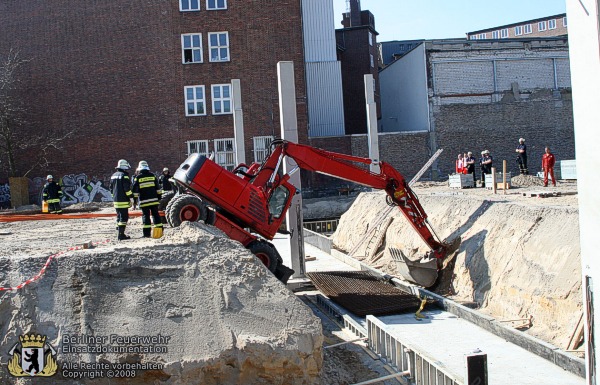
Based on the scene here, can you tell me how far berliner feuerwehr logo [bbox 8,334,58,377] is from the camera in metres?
6.90

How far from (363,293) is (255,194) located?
11.1 ft

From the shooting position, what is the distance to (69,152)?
116ft

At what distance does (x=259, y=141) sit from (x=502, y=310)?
25567 millimetres

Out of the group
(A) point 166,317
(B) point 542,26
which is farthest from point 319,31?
(B) point 542,26

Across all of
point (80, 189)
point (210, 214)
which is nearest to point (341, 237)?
point (210, 214)

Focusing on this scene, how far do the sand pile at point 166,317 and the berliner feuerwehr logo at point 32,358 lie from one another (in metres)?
0.06

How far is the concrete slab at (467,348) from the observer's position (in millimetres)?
8594

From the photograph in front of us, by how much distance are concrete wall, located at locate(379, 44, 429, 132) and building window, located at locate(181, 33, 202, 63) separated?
1290 cm

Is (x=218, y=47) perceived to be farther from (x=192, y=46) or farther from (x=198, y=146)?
(x=198, y=146)

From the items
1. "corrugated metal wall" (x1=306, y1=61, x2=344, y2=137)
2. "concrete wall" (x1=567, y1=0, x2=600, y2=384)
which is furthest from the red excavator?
"corrugated metal wall" (x1=306, y1=61, x2=344, y2=137)

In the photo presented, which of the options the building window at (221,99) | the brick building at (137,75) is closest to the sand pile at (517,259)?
the building window at (221,99)

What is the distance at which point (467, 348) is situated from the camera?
10.0 m

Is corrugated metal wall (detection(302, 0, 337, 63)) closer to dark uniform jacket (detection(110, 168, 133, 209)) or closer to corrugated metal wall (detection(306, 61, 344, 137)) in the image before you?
corrugated metal wall (detection(306, 61, 344, 137))

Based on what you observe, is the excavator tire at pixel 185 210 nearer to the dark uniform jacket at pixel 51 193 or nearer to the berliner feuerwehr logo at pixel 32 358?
the berliner feuerwehr logo at pixel 32 358
